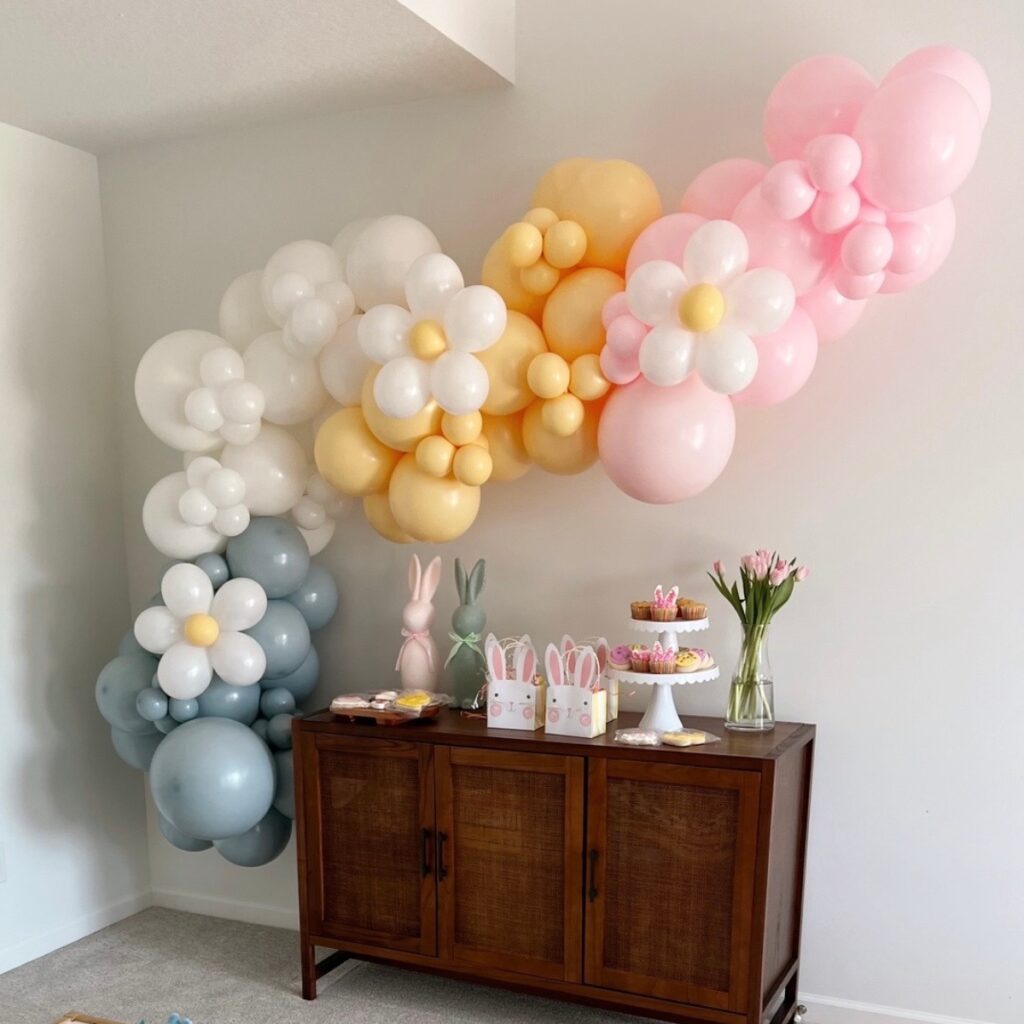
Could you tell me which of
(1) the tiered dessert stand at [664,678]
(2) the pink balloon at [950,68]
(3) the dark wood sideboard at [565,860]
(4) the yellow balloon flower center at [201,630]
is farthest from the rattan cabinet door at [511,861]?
(2) the pink balloon at [950,68]

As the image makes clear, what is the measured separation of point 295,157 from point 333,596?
1.21 m

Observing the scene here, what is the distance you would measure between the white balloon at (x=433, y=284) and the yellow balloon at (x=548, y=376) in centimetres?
22

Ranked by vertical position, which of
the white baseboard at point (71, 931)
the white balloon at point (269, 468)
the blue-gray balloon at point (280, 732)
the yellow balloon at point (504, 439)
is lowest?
the white baseboard at point (71, 931)

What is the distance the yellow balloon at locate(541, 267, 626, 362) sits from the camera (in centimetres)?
219

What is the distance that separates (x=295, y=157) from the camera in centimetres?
290

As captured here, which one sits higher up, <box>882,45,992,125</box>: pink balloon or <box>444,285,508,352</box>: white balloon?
<box>882,45,992,125</box>: pink balloon

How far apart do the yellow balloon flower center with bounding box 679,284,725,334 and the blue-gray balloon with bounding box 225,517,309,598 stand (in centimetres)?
118

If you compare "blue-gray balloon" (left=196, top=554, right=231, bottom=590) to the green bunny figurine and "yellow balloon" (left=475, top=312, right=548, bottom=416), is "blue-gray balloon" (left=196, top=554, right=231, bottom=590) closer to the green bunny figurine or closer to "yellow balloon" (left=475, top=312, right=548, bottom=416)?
the green bunny figurine

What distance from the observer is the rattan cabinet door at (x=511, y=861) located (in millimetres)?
2305

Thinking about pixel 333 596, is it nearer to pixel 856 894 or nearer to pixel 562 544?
pixel 562 544

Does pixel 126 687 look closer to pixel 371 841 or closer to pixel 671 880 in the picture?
pixel 371 841

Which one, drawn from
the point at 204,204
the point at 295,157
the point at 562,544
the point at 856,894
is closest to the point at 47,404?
the point at 204,204

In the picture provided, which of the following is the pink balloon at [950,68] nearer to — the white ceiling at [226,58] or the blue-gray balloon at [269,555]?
the white ceiling at [226,58]

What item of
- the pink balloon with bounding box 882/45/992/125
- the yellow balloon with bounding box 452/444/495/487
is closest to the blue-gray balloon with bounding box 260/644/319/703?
the yellow balloon with bounding box 452/444/495/487
